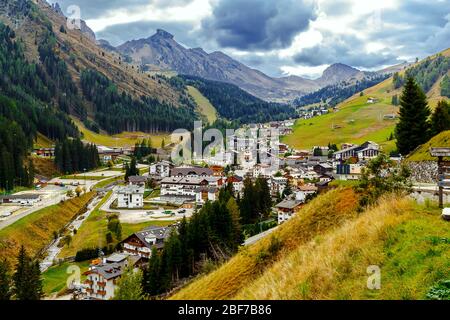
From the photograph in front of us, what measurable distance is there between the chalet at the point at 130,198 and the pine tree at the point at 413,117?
76.3 meters

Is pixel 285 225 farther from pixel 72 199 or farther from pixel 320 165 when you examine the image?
pixel 320 165

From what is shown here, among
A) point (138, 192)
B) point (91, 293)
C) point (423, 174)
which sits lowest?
point (91, 293)

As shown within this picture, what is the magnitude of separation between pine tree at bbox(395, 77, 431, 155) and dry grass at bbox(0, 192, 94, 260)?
6096 cm

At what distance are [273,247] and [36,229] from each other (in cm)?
Answer: 7549

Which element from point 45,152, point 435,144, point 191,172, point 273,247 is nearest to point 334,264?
point 273,247

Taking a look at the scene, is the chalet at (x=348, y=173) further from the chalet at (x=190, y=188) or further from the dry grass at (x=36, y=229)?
the dry grass at (x=36, y=229)

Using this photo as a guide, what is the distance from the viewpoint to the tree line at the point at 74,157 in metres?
159

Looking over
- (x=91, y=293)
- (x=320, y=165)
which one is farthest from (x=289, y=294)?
(x=320, y=165)

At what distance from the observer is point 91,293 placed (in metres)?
49.8

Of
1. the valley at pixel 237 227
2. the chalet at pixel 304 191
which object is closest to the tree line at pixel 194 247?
the valley at pixel 237 227

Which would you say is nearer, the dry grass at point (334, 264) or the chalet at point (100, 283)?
the dry grass at point (334, 264)

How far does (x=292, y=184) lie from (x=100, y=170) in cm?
8741

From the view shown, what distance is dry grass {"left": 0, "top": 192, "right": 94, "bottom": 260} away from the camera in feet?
235

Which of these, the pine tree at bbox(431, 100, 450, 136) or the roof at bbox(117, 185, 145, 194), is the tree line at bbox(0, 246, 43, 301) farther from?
the roof at bbox(117, 185, 145, 194)
